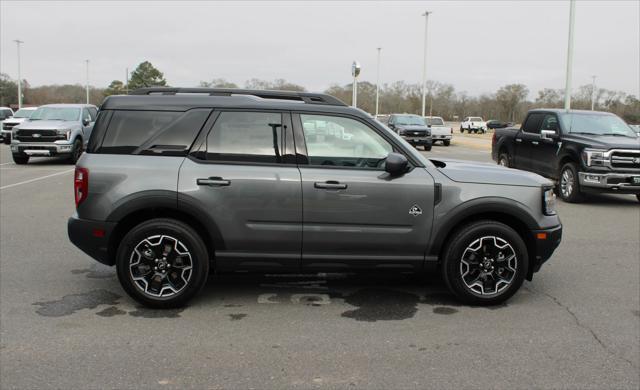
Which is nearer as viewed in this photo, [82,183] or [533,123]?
[82,183]

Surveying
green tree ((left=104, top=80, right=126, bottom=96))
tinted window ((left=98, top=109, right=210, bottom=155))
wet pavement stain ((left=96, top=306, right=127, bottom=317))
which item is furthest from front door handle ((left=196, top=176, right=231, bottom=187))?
green tree ((left=104, top=80, right=126, bottom=96))

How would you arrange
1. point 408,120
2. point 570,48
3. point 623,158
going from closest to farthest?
point 623,158, point 570,48, point 408,120

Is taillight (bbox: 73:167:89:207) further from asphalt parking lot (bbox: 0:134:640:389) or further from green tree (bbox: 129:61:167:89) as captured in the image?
green tree (bbox: 129:61:167:89)

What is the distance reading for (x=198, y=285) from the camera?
15.8 feet

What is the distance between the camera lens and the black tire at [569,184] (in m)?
11.4

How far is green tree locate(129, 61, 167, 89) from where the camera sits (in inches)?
4107

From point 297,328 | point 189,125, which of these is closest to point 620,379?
point 297,328

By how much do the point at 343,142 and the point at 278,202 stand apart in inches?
31.0

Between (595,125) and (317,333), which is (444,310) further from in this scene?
(595,125)

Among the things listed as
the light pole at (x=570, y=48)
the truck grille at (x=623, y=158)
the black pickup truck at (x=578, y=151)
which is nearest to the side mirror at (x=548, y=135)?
the black pickup truck at (x=578, y=151)

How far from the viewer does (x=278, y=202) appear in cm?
476

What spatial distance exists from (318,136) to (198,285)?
1644 millimetres

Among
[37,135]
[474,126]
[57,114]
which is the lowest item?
[37,135]

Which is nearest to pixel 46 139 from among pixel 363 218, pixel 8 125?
pixel 8 125
